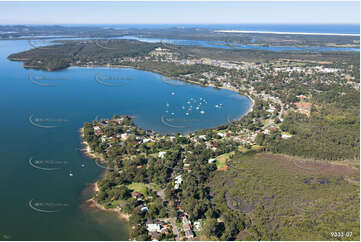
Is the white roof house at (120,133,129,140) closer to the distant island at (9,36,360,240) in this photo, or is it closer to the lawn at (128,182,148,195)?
the distant island at (9,36,360,240)

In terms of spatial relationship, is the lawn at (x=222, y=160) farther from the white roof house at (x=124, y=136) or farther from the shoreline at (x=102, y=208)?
the white roof house at (x=124, y=136)

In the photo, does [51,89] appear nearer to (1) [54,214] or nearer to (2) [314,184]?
(1) [54,214]

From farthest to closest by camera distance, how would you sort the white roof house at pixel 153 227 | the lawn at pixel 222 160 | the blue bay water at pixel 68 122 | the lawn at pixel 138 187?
1. the lawn at pixel 222 160
2. the lawn at pixel 138 187
3. the blue bay water at pixel 68 122
4. the white roof house at pixel 153 227

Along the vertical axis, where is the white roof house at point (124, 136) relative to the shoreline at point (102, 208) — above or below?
above

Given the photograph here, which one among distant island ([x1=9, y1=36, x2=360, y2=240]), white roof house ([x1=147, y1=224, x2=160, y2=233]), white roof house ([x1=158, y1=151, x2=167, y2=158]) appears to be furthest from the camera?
white roof house ([x1=158, y1=151, x2=167, y2=158])

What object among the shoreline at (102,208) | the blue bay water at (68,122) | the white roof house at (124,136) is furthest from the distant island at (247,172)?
the blue bay water at (68,122)

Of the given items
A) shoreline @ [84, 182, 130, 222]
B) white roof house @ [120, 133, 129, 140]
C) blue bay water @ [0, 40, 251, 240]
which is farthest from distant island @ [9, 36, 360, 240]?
blue bay water @ [0, 40, 251, 240]

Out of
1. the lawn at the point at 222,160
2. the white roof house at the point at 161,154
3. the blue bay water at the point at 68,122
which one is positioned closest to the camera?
the blue bay water at the point at 68,122

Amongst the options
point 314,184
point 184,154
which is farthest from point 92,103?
point 314,184

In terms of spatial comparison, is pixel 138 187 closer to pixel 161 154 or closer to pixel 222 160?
pixel 161 154
